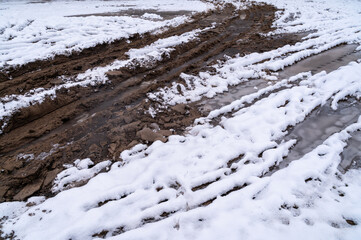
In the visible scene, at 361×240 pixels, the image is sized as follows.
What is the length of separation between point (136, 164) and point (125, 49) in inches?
200

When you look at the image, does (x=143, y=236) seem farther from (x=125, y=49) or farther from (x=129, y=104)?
(x=125, y=49)

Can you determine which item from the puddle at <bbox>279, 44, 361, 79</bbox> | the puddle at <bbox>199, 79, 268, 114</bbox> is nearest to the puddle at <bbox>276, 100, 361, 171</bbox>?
the puddle at <bbox>199, 79, 268, 114</bbox>

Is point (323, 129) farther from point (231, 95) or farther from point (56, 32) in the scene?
point (56, 32)

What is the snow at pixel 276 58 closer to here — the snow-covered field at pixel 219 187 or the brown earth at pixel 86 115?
the snow-covered field at pixel 219 187

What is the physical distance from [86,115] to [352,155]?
206 inches

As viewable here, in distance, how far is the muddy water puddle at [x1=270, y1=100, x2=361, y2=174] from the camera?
134 inches

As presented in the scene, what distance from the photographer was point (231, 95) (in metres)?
5.00

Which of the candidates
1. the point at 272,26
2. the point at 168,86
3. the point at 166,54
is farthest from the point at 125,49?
the point at 272,26

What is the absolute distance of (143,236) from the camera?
2307 mm

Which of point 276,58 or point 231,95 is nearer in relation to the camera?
point 231,95

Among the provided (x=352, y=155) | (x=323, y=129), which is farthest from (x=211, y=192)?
(x=323, y=129)

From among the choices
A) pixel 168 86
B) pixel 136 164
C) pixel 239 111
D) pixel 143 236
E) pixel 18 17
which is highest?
pixel 18 17

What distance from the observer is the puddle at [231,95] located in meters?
4.62

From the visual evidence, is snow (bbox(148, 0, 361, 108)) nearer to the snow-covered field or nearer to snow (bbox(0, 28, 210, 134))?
the snow-covered field
